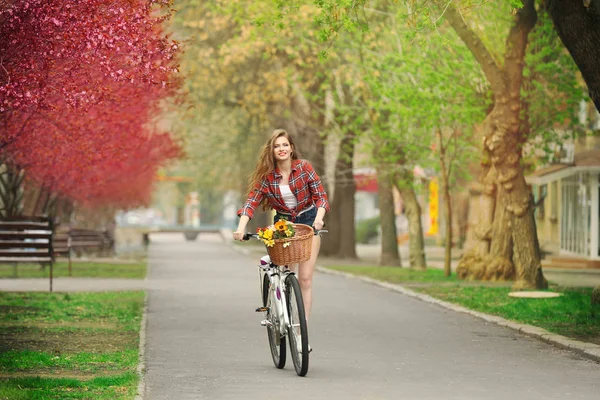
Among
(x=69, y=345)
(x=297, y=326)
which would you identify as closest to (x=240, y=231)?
(x=297, y=326)

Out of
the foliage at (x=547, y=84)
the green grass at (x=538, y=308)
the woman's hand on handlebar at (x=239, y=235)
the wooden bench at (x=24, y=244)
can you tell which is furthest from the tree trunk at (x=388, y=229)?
the woman's hand on handlebar at (x=239, y=235)

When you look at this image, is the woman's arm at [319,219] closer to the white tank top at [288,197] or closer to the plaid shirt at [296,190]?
the plaid shirt at [296,190]

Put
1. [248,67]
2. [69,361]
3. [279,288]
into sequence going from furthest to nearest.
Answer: [248,67] → [69,361] → [279,288]

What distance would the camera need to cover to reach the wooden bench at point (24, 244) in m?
20.5

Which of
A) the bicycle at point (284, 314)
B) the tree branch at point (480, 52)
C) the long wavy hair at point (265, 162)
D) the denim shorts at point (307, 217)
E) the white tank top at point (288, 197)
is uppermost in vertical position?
the tree branch at point (480, 52)

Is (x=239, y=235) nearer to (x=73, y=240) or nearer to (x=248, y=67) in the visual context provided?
(x=73, y=240)

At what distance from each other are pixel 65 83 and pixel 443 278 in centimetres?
1580

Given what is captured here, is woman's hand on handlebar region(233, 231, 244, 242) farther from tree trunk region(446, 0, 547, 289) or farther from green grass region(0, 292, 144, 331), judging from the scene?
tree trunk region(446, 0, 547, 289)

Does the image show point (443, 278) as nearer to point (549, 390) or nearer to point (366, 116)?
point (366, 116)

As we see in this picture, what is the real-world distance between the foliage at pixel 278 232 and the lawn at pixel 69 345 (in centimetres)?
146

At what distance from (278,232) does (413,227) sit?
2355cm

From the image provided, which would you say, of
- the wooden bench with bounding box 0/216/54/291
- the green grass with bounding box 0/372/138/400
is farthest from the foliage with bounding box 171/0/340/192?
the green grass with bounding box 0/372/138/400

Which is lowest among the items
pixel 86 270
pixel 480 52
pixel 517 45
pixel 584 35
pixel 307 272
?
pixel 86 270

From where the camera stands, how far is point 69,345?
43.2 feet
